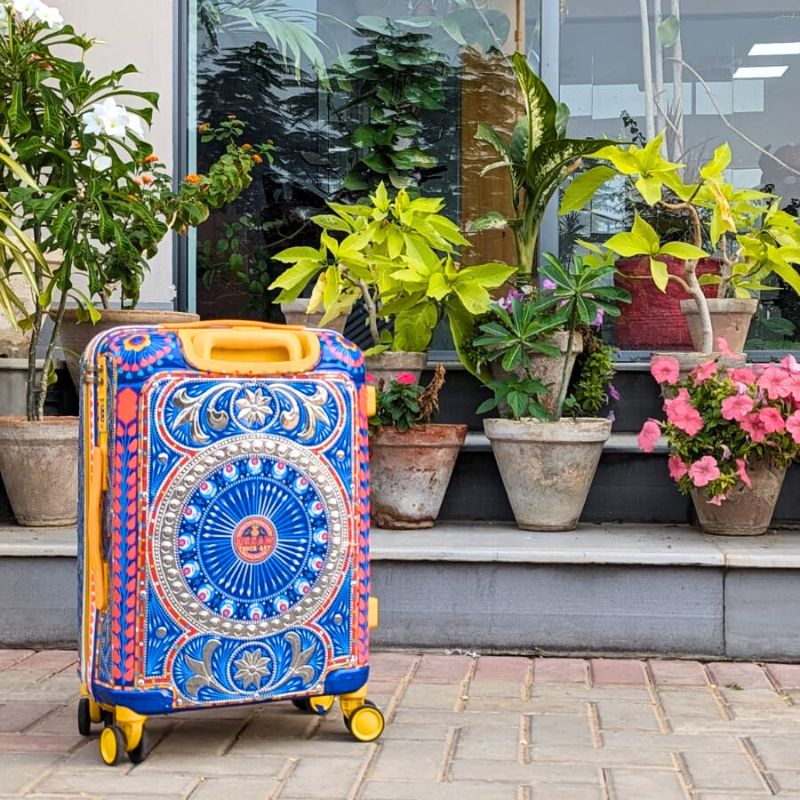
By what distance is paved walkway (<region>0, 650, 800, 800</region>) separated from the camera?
2369mm

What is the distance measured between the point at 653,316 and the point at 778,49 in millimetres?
1303

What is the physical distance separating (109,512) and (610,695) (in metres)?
1.34

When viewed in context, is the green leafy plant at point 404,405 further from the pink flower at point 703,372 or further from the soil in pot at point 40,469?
the soil in pot at point 40,469

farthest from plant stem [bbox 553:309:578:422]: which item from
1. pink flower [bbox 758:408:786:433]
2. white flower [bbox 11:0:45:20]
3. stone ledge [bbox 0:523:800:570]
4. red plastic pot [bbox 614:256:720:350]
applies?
white flower [bbox 11:0:45:20]

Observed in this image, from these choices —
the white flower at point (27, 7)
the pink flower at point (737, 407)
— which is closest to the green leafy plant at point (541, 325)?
the pink flower at point (737, 407)

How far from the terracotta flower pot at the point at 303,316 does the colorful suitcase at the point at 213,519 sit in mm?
2084

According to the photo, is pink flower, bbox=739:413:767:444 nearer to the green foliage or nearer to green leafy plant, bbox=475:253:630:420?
green leafy plant, bbox=475:253:630:420

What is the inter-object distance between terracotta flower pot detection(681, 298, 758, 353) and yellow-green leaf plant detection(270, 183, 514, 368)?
87 centimetres

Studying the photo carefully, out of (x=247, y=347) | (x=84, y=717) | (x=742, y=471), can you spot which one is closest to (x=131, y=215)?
(x=247, y=347)

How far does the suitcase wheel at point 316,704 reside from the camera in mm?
2803

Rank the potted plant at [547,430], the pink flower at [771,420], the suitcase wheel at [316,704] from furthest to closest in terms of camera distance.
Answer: the potted plant at [547,430]
the pink flower at [771,420]
the suitcase wheel at [316,704]

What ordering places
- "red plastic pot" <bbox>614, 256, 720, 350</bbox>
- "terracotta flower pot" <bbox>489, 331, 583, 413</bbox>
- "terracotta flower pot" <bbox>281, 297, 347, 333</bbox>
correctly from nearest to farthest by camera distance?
"terracotta flower pot" <bbox>489, 331, 583, 413</bbox>, "terracotta flower pot" <bbox>281, 297, 347, 333</bbox>, "red plastic pot" <bbox>614, 256, 720, 350</bbox>

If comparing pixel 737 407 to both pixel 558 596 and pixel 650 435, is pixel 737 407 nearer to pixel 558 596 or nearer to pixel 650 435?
pixel 650 435

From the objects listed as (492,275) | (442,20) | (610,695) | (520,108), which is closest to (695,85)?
(520,108)
